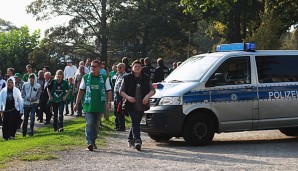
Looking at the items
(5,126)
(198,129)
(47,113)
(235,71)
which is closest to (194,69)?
(235,71)

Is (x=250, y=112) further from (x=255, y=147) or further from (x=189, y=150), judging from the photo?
(x=189, y=150)

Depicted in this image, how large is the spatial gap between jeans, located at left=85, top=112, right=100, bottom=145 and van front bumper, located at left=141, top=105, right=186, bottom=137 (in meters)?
1.14

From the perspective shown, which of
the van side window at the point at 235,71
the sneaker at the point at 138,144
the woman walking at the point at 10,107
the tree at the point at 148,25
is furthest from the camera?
the tree at the point at 148,25

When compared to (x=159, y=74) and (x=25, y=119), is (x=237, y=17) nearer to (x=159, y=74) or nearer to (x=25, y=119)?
(x=159, y=74)

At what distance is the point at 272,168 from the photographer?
338 inches

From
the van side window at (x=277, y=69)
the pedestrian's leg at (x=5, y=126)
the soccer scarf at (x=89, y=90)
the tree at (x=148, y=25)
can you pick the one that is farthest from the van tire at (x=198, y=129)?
A: the tree at (x=148, y=25)

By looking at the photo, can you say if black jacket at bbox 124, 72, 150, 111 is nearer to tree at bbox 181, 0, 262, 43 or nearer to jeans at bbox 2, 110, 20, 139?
jeans at bbox 2, 110, 20, 139

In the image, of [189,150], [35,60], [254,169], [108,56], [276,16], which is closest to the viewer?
[254,169]

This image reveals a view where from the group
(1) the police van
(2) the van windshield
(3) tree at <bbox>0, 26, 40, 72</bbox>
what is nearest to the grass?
(1) the police van

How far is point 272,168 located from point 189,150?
2463 millimetres

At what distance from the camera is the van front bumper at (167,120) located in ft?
36.0

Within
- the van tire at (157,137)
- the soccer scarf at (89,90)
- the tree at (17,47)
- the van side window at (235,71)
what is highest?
the tree at (17,47)

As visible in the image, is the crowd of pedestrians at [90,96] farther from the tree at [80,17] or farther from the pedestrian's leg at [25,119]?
the tree at [80,17]

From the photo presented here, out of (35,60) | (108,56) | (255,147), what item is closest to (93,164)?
(255,147)
